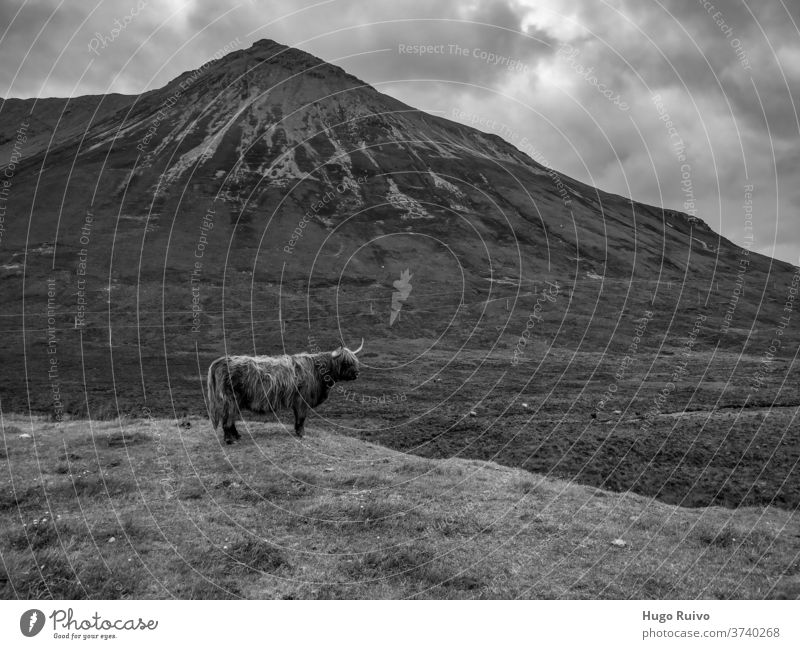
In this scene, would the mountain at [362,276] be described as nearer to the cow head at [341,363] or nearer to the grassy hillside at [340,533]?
the cow head at [341,363]

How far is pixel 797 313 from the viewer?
98750mm

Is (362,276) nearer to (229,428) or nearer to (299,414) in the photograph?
(299,414)

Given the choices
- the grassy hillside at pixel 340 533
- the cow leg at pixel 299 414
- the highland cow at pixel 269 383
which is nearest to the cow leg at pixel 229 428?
the highland cow at pixel 269 383

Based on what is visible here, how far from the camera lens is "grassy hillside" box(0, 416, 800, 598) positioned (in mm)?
7793

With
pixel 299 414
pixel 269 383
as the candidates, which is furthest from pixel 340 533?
pixel 299 414

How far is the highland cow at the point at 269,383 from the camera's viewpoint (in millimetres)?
15047

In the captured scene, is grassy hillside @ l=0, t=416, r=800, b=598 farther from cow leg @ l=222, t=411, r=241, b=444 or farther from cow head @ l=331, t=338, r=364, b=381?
cow head @ l=331, t=338, r=364, b=381

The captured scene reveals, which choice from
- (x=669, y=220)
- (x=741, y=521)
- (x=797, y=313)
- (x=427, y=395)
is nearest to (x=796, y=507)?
(x=741, y=521)

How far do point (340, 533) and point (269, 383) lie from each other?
711 centimetres

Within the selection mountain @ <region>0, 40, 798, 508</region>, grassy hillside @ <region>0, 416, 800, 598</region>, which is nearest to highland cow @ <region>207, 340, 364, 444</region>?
grassy hillside @ <region>0, 416, 800, 598</region>

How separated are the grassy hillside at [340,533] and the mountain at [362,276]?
571 centimetres

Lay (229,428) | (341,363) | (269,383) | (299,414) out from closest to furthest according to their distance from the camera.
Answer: (229,428), (269,383), (299,414), (341,363)

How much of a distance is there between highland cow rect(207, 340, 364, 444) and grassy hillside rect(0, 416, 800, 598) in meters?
1.34

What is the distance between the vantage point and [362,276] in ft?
306
